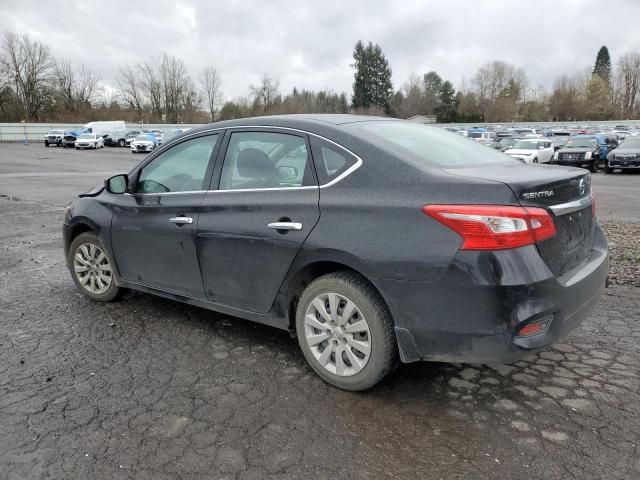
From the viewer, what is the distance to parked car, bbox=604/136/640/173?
21016 mm

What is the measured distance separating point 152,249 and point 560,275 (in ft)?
9.61

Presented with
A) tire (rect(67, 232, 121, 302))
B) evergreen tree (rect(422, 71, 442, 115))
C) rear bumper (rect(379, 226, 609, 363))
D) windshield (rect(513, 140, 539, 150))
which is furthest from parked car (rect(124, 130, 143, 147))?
evergreen tree (rect(422, 71, 442, 115))

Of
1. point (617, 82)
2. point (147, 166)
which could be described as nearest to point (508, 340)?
point (147, 166)

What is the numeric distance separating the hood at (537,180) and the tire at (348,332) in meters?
0.87

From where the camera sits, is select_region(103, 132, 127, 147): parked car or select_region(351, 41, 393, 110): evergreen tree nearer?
select_region(103, 132, 127, 147): parked car

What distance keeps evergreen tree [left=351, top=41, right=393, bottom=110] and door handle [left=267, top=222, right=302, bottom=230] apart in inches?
4130

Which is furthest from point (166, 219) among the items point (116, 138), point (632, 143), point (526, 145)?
point (116, 138)

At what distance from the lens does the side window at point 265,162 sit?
11.0ft

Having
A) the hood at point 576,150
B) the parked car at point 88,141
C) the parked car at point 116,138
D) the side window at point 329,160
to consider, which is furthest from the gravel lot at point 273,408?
the parked car at point 116,138

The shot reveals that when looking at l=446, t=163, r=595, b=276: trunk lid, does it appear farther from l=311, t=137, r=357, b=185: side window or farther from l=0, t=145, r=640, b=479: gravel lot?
l=0, t=145, r=640, b=479: gravel lot

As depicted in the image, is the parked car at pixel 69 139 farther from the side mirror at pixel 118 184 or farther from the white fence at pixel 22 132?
the side mirror at pixel 118 184

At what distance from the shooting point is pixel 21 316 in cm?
456

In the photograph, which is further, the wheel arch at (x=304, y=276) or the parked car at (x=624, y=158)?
the parked car at (x=624, y=158)

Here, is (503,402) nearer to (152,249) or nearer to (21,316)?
(152,249)
